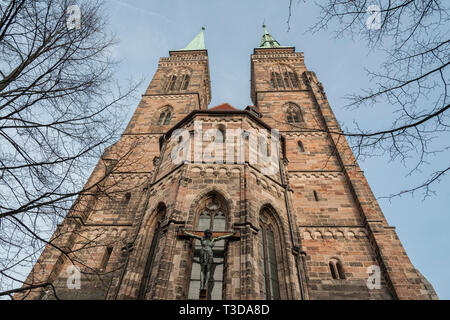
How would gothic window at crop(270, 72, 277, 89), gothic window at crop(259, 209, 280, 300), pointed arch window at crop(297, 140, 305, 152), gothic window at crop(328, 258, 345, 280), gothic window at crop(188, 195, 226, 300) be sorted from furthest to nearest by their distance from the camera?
gothic window at crop(270, 72, 277, 89)
pointed arch window at crop(297, 140, 305, 152)
gothic window at crop(328, 258, 345, 280)
gothic window at crop(259, 209, 280, 300)
gothic window at crop(188, 195, 226, 300)

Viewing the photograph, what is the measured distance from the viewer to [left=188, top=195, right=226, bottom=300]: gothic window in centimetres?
612

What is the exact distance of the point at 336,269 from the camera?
356 inches

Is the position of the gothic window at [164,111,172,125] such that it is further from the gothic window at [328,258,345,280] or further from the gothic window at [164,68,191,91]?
the gothic window at [328,258,345,280]

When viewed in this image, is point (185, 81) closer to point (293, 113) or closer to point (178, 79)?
point (178, 79)

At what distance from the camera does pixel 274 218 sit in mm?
8289

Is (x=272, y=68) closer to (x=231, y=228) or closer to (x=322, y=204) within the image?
(x=322, y=204)

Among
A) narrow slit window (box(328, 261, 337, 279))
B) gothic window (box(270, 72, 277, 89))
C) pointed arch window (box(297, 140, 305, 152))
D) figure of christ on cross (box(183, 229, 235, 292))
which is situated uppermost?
gothic window (box(270, 72, 277, 89))

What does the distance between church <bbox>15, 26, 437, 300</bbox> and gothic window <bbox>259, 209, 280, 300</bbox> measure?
0.03 m

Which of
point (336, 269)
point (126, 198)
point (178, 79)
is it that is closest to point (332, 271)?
point (336, 269)

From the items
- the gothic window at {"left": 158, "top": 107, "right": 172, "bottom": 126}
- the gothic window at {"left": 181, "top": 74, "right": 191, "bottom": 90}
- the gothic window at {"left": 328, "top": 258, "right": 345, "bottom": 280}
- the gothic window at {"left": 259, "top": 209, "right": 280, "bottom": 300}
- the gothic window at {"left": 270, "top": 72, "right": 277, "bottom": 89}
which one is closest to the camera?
the gothic window at {"left": 259, "top": 209, "right": 280, "bottom": 300}

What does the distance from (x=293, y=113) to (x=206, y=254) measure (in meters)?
13.4

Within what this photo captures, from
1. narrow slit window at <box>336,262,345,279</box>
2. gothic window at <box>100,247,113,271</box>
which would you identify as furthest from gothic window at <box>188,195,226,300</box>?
narrow slit window at <box>336,262,345,279</box>

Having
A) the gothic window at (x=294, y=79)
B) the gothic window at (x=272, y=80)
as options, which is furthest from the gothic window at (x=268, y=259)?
the gothic window at (x=294, y=79)
